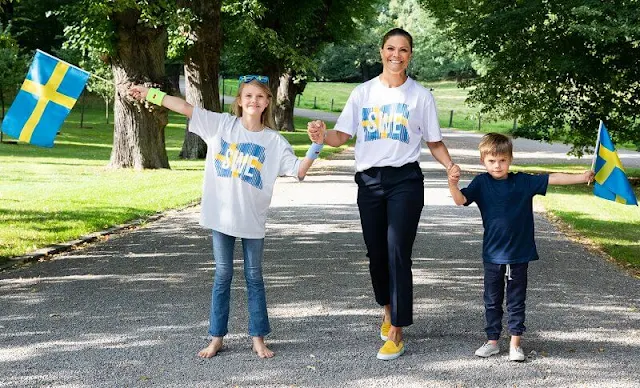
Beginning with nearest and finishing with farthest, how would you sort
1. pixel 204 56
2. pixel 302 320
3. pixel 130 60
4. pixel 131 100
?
1. pixel 302 320
2. pixel 130 60
3. pixel 131 100
4. pixel 204 56

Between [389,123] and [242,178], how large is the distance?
97 centimetres

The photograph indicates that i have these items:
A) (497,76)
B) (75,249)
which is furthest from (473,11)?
(75,249)

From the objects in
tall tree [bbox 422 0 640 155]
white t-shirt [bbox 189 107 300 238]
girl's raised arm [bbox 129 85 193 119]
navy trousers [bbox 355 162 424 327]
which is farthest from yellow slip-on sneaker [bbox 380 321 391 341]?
tall tree [bbox 422 0 640 155]

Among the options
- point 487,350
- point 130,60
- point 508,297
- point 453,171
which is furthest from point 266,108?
point 130,60

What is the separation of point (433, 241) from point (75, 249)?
424 centimetres

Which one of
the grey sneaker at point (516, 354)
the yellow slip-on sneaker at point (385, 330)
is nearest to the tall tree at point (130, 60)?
the yellow slip-on sneaker at point (385, 330)

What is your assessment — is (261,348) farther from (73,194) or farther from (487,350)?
(73,194)

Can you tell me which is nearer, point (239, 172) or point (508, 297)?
point (239, 172)

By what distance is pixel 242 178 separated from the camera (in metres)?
5.63

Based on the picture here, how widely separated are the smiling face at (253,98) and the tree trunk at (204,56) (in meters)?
17.3

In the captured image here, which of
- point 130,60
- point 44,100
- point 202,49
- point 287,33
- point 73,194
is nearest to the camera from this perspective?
point 44,100

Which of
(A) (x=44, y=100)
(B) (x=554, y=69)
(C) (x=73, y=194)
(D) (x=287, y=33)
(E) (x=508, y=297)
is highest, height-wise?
(D) (x=287, y=33)

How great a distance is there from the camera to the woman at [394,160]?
5.69m

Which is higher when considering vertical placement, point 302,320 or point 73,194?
point 302,320
